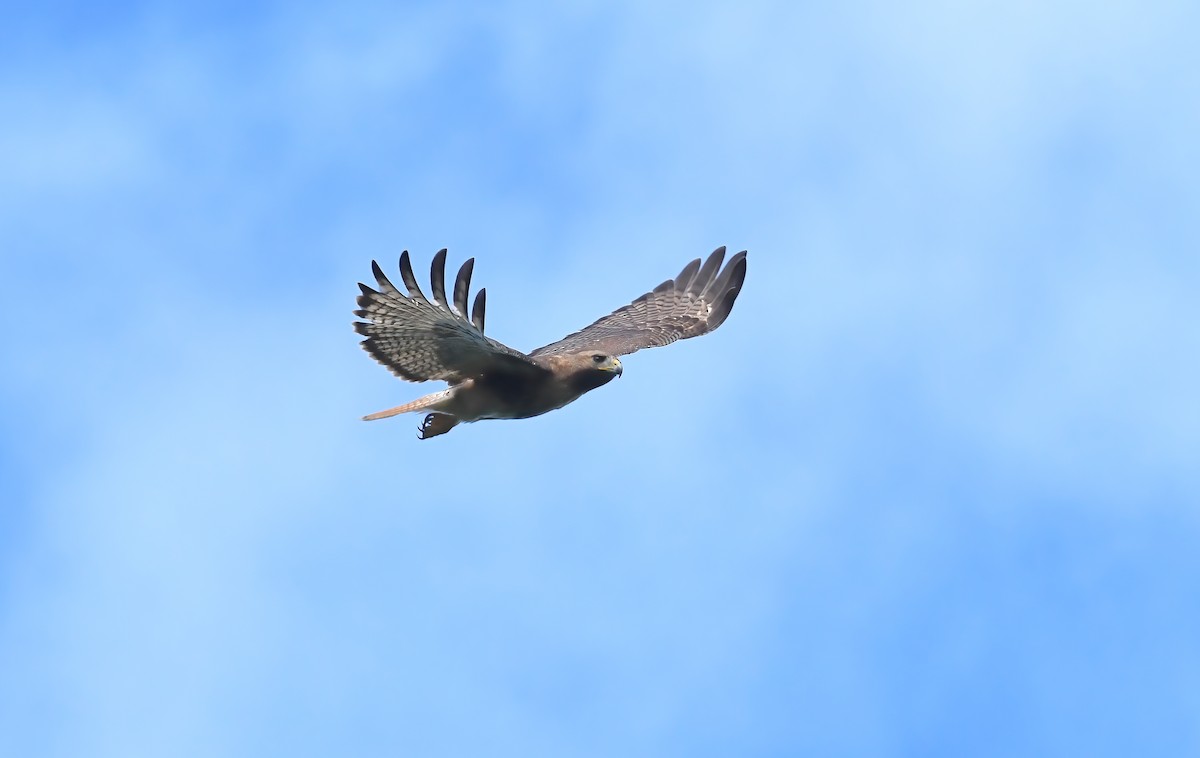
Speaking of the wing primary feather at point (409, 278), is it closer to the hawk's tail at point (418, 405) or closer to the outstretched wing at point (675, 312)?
the hawk's tail at point (418, 405)

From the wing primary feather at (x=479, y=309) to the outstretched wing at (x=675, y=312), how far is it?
A: 4380mm

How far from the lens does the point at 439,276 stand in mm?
13141

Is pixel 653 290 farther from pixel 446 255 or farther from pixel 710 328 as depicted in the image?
pixel 446 255

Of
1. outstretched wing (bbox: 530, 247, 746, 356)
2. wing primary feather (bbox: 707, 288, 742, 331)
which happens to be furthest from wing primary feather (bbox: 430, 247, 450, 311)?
wing primary feather (bbox: 707, 288, 742, 331)

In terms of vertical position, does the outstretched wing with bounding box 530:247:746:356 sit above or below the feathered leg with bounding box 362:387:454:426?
above

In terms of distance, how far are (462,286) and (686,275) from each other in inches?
278

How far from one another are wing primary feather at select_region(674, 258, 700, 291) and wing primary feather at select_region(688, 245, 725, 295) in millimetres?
81

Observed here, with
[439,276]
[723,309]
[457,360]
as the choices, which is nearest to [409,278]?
[439,276]

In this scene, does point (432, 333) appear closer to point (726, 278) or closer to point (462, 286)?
point (462, 286)

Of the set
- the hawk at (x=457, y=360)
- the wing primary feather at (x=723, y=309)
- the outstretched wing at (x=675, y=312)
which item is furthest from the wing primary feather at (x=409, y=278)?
the wing primary feather at (x=723, y=309)

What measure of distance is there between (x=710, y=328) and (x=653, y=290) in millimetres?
1486

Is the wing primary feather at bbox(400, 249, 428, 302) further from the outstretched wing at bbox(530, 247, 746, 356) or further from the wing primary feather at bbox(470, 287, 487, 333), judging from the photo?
the outstretched wing at bbox(530, 247, 746, 356)

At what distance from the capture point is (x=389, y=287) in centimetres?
1342

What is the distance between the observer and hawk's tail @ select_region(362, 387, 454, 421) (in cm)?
1451
